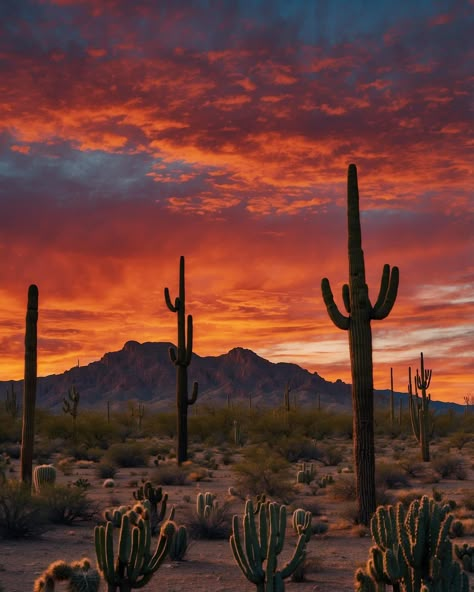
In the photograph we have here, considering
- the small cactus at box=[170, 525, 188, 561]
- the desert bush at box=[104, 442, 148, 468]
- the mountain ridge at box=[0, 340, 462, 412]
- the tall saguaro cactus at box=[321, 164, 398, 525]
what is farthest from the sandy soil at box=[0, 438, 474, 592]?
the mountain ridge at box=[0, 340, 462, 412]

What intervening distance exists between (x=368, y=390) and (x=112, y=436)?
30.1 metres

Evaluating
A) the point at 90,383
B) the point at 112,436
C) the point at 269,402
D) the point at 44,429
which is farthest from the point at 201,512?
the point at 90,383

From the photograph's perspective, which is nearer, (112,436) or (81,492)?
(81,492)

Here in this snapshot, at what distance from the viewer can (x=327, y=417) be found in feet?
169

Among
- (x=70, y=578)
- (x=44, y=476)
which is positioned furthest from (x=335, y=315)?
(x=44, y=476)

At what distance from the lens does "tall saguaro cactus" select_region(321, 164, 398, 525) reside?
48.5ft

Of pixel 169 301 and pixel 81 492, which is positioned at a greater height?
pixel 169 301

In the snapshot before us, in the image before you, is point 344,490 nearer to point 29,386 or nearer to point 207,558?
point 207,558

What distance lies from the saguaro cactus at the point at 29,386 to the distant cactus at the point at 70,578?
960cm

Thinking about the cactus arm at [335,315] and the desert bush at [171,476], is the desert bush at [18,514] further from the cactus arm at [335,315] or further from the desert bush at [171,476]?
the desert bush at [171,476]

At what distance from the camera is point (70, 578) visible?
9.03 metres

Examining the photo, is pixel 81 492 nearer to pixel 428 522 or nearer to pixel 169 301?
pixel 428 522

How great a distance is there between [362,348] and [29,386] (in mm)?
8575

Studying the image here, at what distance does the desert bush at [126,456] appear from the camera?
29812 mm
